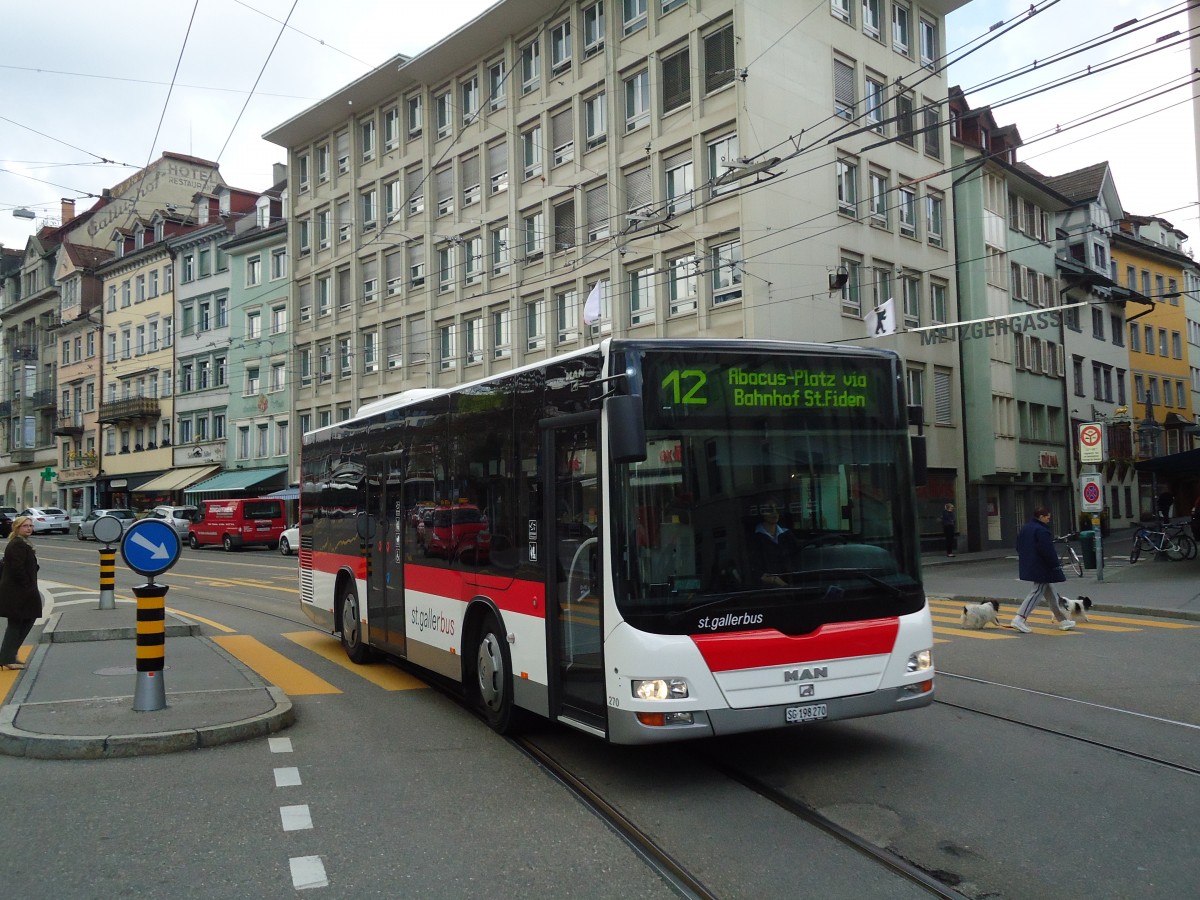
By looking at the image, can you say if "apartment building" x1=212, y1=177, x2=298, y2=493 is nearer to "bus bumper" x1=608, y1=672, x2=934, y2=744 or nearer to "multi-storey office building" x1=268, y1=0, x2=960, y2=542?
"multi-storey office building" x1=268, y1=0, x2=960, y2=542

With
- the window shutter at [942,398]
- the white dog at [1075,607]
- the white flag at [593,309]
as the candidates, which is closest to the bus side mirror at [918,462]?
the white dog at [1075,607]

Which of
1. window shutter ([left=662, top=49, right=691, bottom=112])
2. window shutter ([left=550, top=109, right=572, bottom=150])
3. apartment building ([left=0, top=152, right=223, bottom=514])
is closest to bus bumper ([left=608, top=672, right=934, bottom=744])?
window shutter ([left=662, top=49, right=691, bottom=112])

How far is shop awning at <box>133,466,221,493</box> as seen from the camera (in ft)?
185

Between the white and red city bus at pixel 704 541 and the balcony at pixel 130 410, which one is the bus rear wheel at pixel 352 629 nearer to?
the white and red city bus at pixel 704 541

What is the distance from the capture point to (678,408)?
649 cm

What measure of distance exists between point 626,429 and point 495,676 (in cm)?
284

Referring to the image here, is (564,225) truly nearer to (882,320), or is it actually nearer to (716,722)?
(882,320)

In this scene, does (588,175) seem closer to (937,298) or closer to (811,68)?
(811,68)

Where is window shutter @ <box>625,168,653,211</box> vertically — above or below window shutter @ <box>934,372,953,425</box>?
above

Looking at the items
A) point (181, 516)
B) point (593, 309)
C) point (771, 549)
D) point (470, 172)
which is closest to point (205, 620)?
point (593, 309)

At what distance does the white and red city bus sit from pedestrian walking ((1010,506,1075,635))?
804 centimetres

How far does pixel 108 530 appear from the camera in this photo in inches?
583

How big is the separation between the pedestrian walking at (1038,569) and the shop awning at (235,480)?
137 ft

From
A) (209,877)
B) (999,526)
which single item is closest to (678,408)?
(209,877)
